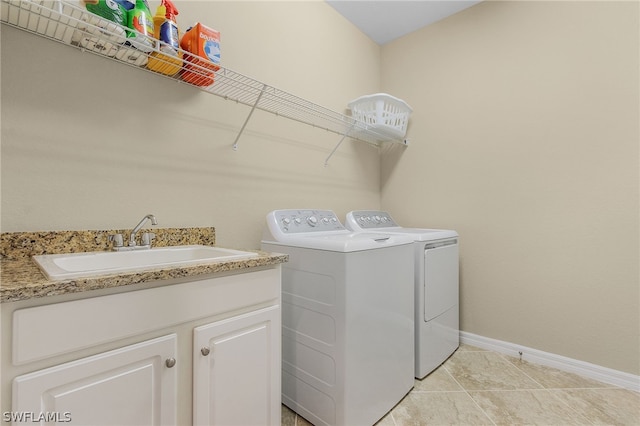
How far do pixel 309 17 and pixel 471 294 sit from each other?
2417 millimetres

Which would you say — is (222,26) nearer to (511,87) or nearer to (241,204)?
(241,204)

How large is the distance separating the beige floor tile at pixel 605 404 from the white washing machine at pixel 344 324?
85cm

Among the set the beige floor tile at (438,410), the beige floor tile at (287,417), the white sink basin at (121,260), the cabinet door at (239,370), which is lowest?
the beige floor tile at (287,417)

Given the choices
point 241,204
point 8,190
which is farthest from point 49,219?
point 241,204

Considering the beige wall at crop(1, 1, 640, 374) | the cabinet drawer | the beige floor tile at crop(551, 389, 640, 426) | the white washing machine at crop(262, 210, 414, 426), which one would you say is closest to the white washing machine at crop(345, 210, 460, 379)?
the white washing machine at crop(262, 210, 414, 426)

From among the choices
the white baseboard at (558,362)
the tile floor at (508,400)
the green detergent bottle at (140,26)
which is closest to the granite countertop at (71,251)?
the green detergent bottle at (140,26)

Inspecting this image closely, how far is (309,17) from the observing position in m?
2.24

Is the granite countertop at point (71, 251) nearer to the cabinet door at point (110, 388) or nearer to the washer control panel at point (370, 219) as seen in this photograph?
the cabinet door at point (110, 388)

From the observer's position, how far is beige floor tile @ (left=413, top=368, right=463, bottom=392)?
70.2 inches

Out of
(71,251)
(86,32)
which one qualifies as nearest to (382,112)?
(86,32)

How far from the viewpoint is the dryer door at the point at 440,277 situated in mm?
1883

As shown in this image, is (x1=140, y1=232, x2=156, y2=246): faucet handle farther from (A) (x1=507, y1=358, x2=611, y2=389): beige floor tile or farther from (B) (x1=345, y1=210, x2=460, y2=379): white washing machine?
(A) (x1=507, y1=358, x2=611, y2=389): beige floor tile

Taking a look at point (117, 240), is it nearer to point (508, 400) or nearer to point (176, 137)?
point (176, 137)

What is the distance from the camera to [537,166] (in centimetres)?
209
